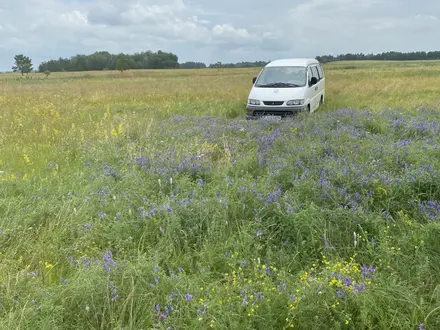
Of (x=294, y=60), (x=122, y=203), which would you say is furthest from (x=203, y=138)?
(x=294, y=60)

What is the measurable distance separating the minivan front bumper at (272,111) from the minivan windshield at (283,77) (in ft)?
3.37

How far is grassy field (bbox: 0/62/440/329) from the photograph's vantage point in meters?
2.20

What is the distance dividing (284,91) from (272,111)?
76cm

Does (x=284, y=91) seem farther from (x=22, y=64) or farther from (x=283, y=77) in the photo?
(x=22, y=64)

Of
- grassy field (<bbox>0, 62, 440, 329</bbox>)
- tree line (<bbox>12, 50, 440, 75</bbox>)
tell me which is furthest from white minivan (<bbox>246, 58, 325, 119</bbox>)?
tree line (<bbox>12, 50, 440, 75</bbox>)

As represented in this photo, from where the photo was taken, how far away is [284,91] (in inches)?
384

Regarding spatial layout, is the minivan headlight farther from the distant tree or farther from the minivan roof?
the distant tree

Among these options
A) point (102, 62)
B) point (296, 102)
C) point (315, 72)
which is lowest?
point (296, 102)

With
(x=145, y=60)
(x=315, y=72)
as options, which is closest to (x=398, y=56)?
(x=145, y=60)

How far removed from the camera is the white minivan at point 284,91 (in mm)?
9539

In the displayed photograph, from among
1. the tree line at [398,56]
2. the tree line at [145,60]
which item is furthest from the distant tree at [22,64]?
the tree line at [398,56]

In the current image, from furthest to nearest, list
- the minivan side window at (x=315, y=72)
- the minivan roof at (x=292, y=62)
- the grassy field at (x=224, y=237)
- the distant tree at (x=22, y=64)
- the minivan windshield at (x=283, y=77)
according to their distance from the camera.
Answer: the distant tree at (x=22, y=64)
the minivan side window at (x=315, y=72)
the minivan roof at (x=292, y=62)
the minivan windshield at (x=283, y=77)
the grassy field at (x=224, y=237)

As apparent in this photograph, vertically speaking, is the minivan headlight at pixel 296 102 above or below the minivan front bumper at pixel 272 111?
above

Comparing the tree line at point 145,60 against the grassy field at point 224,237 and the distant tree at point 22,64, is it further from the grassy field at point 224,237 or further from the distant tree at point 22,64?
the grassy field at point 224,237
